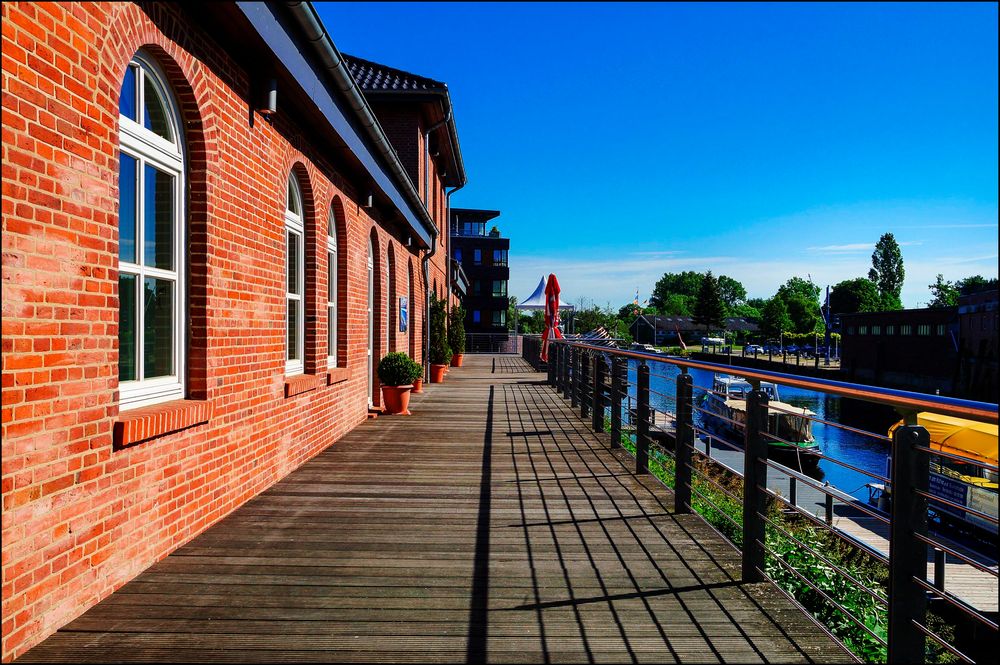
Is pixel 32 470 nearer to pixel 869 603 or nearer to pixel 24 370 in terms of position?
pixel 24 370

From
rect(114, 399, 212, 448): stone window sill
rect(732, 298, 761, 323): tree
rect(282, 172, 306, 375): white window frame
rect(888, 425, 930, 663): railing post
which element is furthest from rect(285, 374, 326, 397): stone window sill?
rect(732, 298, 761, 323): tree

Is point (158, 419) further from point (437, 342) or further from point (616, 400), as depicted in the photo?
point (437, 342)

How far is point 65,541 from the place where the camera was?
107 inches

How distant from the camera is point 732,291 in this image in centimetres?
15938

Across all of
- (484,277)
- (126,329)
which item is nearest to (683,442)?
(126,329)

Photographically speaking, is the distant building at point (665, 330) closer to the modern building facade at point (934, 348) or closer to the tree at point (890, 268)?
the tree at point (890, 268)

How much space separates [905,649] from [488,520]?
2597 mm

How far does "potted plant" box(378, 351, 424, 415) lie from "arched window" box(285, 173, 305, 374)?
289 centimetres

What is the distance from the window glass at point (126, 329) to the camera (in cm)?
339

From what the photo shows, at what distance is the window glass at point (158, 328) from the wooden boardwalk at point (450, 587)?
106 cm

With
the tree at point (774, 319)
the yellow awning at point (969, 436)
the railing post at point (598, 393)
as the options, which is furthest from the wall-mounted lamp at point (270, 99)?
the tree at point (774, 319)

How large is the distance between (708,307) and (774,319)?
9294 mm

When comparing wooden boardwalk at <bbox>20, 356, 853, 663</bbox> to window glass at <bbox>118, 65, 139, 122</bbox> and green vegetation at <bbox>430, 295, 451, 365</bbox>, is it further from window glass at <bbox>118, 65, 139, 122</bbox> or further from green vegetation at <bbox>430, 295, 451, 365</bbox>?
green vegetation at <bbox>430, 295, 451, 365</bbox>

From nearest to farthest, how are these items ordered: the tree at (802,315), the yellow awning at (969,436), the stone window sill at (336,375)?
the yellow awning at (969,436) < the stone window sill at (336,375) < the tree at (802,315)
